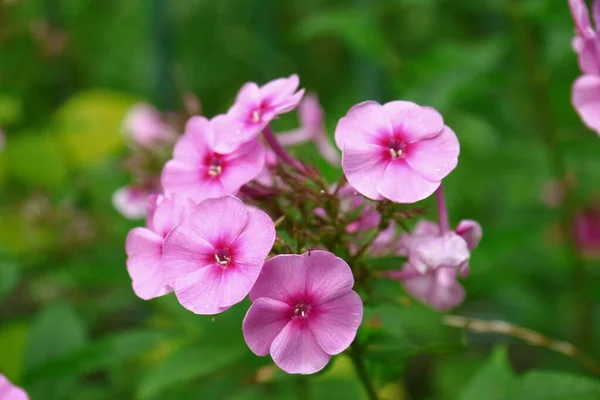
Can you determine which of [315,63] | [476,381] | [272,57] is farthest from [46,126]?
[476,381]

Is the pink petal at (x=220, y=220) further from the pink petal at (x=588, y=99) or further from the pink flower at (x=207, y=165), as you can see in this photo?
the pink petal at (x=588, y=99)

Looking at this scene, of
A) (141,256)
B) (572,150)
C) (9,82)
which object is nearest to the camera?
(141,256)

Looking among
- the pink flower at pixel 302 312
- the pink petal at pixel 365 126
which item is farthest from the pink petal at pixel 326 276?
the pink petal at pixel 365 126

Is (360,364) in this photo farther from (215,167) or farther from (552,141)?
(552,141)

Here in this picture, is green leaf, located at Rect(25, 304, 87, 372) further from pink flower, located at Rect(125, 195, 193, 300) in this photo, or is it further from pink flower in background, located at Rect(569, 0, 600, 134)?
pink flower in background, located at Rect(569, 0, 600, 134)

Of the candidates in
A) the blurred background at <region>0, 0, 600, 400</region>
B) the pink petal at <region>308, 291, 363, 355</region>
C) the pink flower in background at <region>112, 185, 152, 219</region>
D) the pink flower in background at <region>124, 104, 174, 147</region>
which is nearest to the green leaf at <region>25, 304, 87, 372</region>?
the blurred background at <region>0, 0, 600, 400</region>

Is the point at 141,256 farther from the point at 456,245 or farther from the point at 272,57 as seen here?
the point at 272,57
